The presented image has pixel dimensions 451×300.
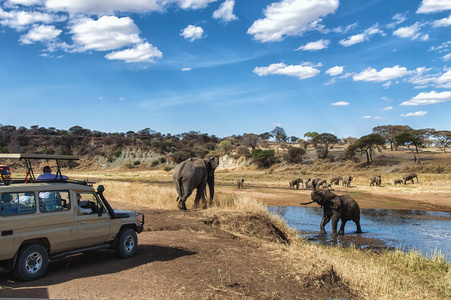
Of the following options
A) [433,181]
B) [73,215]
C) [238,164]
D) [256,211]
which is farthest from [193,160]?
[238,164]

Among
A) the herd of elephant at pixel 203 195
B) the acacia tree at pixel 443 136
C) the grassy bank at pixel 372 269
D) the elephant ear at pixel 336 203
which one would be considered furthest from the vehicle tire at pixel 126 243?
the acacia tree at pixel 443 136

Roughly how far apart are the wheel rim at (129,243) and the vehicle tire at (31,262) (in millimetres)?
1982

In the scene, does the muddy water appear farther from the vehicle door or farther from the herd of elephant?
the vehicle door

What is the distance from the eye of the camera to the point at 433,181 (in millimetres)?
38844

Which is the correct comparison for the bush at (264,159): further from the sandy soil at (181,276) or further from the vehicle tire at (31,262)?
the vehicle tire at (31,262)

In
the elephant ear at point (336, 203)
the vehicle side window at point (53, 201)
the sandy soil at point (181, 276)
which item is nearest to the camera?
the sandy soil at point (181, 276)

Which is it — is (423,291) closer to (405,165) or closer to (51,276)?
(51,276)

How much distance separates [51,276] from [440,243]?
1390cm

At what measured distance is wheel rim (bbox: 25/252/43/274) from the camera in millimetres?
6477

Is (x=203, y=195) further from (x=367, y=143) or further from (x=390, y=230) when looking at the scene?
(x=367, y=143)

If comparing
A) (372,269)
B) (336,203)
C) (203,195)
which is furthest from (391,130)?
(372,269)

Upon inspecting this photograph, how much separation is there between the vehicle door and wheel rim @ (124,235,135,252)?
49 cm

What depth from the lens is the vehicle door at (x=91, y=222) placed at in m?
7.49

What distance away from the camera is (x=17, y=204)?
6469mm
